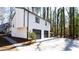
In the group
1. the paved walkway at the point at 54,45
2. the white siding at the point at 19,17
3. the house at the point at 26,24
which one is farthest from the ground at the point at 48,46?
the white siding at the point at 19,17

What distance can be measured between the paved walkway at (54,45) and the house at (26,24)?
118 mm

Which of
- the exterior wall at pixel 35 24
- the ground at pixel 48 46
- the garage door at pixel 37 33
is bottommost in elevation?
the ground at pixel 48 46

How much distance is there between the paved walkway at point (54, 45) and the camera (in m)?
3.90

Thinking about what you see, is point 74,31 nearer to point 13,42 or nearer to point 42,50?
point 42,50

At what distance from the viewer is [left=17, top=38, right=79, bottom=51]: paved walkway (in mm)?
3900

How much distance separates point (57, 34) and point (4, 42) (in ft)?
2.77

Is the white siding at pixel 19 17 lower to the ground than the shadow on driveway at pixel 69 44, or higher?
higher

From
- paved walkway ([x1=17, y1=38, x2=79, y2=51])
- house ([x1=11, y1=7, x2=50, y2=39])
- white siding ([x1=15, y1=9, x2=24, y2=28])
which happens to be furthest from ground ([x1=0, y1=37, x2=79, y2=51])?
white siding ([x1=15, y1=9, x2=24, y2=28])

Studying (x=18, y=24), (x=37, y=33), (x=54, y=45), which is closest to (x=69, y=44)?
(x=54, y=45)

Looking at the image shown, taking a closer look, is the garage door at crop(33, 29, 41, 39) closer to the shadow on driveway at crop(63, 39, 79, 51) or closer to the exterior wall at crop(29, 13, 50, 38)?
the exterior wall at crop(29, 13, 50, 38)

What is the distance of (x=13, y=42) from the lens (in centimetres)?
392

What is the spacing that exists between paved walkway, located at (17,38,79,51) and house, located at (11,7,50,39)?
12 cm

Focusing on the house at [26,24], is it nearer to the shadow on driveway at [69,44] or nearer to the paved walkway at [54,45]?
the paved walkway at [54,45]
